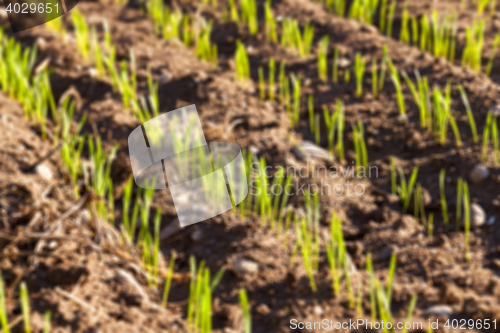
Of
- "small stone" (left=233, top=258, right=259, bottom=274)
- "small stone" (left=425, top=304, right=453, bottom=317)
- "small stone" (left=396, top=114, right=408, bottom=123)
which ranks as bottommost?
"small stone" (left=425, top=304, right=453, bottom=317)

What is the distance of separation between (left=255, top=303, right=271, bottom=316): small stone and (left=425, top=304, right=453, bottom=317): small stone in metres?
0.43

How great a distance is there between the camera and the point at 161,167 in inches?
73.9

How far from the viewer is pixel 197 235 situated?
65.0 inches

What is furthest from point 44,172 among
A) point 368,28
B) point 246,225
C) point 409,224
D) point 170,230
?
point 368,28

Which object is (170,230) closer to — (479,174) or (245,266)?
(245,266)

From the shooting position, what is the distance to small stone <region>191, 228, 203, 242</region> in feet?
5.37

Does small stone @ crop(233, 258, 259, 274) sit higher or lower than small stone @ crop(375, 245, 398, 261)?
higher

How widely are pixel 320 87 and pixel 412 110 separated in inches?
17.5

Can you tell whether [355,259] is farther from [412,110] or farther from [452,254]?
[412,110]

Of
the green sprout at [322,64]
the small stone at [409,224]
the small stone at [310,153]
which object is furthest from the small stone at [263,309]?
the green sprout at [322,64]

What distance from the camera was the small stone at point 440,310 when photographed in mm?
1278

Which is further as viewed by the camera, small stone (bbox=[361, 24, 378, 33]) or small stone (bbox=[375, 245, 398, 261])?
small stone (bbox=[361, 24, 378, 33])

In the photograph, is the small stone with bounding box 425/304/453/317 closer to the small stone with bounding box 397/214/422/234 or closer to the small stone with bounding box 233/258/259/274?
the small stone with bounding box 397/214/422/234

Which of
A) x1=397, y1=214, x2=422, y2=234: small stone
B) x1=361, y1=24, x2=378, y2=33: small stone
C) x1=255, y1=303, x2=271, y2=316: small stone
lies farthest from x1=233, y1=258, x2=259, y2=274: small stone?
x1=361, y1=24, x2=378, y2=33: small stone
